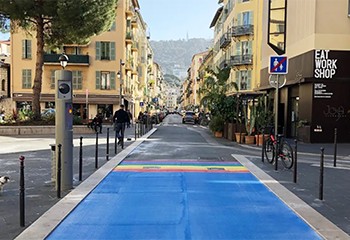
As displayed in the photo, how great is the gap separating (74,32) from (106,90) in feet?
68.4

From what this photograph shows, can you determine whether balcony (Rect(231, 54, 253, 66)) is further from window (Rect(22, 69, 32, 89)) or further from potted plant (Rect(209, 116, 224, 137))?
potted plant (Rect(209, 116, 224, 137))

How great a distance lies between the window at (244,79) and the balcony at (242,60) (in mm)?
1459

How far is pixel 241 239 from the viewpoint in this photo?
5.07 meters

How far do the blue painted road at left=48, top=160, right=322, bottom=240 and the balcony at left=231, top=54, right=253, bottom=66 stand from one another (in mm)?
41479

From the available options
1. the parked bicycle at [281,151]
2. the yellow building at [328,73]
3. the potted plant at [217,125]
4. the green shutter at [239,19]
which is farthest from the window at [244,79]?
the parked bicycle at [281,151]

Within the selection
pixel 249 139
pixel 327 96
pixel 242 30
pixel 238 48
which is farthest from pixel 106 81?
pixel 327 96

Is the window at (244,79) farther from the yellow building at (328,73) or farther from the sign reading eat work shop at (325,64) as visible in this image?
the sign reading eat work shop at (325,64)

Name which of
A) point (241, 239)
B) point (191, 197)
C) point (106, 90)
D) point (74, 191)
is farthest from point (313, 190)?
point (106, 90)

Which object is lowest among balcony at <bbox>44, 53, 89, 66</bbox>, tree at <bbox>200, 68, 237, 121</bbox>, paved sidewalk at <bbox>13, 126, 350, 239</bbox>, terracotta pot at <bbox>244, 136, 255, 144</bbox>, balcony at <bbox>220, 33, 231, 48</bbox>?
paved sidewalk at <bbox>13, 126, 350, 239</bbox>

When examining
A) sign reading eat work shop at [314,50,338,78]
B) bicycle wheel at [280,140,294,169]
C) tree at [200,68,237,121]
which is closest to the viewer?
bicycle wheel at [280,140,294,169]

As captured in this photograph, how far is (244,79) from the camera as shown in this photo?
5141cm

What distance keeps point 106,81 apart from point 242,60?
56.8 feet

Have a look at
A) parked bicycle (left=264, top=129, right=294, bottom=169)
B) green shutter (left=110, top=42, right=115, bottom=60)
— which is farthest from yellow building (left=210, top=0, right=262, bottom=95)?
parked bicycle (left=264, top=129, right=294, bottom=169)

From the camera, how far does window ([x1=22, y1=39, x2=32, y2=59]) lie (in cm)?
4722
